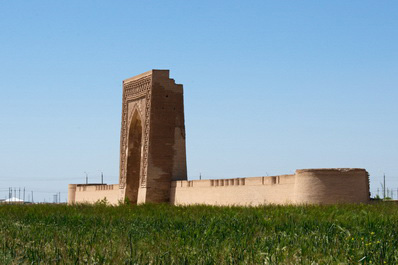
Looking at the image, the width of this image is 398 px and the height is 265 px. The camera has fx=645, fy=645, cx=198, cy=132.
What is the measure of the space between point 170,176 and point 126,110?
13.8 ft

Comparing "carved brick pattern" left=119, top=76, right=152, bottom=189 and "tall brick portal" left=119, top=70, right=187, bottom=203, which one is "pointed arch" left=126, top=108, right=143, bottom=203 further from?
"tall brick portal" left=119, top=70, right=187, bottom=203

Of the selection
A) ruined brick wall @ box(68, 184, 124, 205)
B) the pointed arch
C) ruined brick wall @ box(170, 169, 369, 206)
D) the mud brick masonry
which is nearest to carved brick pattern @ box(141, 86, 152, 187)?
the mud brick masonry

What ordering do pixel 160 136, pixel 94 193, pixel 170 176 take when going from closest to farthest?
pixel 160 136, pixel 170 176, pixel 94 193

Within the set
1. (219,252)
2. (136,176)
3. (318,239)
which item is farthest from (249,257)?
(136,176)

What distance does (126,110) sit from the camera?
87.2ft

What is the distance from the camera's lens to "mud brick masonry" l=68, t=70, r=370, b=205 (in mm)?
16375

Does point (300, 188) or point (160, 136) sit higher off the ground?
point (160, 136)

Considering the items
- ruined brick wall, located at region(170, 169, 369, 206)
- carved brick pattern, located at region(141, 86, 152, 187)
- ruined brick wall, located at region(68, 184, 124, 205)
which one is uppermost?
carved brick pattern, located at region(141, 86, 152, 187)

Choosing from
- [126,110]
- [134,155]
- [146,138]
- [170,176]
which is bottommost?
[170,176]

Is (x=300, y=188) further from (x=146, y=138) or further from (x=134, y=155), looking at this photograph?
(x=134, y=155)

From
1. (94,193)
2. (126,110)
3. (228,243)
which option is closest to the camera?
(228,243)

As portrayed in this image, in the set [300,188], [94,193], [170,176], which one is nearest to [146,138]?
[170,176]

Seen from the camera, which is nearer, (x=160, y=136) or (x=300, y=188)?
(x=300, y=188)

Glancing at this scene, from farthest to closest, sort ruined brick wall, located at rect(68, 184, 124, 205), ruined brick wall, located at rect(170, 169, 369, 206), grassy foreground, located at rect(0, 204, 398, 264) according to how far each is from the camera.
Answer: ruined brick wall, located at rect(68, 184, 124, 205) < ruined brick wall, located at rect(170, 169, 369, 206) < grassy foreground, located at rect(0, 204, 398, 264)
